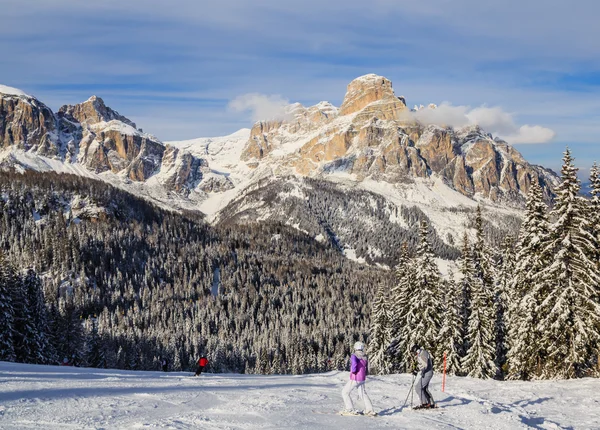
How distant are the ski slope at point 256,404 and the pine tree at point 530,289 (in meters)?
7.04

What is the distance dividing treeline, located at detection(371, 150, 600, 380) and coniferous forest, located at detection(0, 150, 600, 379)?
97mm

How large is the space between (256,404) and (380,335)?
36417 millimetres

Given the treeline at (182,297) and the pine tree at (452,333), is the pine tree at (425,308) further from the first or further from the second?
the treeline at (182,297)

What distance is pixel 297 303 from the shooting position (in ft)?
524

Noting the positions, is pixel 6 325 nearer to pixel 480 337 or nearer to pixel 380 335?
pixel 380 335

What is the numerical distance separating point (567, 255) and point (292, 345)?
97.4m

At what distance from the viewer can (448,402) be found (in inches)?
694

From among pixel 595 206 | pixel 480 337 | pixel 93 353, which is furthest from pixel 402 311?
pixel 93 353

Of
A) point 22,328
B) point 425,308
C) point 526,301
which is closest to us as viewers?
point 526,301

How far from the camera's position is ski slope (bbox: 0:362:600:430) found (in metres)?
11.9

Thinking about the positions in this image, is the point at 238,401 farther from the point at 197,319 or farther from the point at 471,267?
the point at 197,319

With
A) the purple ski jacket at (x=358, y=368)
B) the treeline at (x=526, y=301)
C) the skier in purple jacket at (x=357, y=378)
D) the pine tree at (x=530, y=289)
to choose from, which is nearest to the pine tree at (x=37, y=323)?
the treeline at (x=526, y=301)

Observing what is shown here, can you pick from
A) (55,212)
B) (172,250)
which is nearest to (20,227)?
(55,212)

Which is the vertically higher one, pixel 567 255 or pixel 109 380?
pixel 567 255
